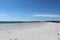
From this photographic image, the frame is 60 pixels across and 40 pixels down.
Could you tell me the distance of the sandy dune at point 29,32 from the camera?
56cm

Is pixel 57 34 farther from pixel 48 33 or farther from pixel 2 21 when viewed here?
pixel 2 21

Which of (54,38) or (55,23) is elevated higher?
(55,23)

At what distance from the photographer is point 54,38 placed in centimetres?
60

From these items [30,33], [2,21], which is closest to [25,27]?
[30,33]

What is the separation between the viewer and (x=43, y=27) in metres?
0.70

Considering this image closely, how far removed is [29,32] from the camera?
23.7 inches

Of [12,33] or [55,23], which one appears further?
[55,23]

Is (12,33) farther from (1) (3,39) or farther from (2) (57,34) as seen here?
(2) (57,34)

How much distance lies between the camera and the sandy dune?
1.85ft

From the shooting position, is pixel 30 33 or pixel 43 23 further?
pixel 43 23

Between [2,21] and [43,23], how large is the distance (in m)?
0.35

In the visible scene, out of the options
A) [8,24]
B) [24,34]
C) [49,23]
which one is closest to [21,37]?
[24,34]

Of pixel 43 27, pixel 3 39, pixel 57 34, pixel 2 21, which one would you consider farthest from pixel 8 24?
pixel 57 34

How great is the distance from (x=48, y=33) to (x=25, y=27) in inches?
7.2
